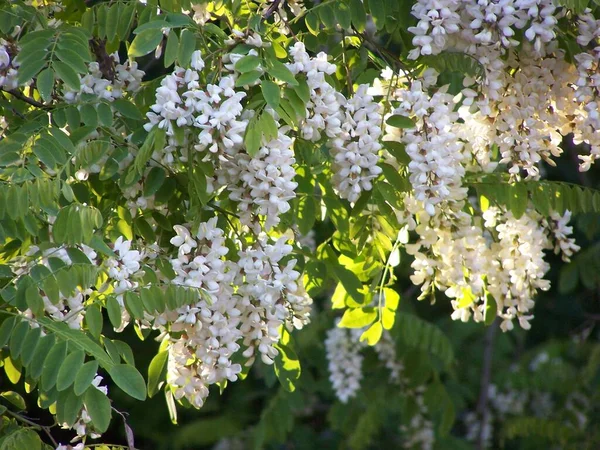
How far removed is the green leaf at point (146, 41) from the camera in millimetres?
1788

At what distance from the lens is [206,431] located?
5.54 m

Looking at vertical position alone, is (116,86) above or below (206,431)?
above

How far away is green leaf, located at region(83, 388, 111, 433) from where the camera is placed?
62.4 inches

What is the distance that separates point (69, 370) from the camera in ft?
5.15

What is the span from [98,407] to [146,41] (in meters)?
0.76

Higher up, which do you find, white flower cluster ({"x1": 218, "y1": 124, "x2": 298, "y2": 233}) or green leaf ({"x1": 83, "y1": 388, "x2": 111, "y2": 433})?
white flower cluster ({"x1": 218, "y1": 124, "x2": 298, "y2": 233})

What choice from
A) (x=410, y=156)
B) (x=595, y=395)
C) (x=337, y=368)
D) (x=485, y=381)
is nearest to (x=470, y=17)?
(x=410, y=156)

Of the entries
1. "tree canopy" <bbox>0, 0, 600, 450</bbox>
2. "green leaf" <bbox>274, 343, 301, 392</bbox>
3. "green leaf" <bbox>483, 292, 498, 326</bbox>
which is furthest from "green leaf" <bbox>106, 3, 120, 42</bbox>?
"green leaf" <bbox>483, 292, 498, 326</bbox>

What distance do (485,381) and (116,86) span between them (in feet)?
9.87

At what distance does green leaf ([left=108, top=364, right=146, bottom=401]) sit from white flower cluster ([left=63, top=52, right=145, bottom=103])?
0.67 metres

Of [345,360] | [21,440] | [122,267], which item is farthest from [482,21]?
[345,360]

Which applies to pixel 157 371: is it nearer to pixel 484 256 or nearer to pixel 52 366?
pixel 52 366

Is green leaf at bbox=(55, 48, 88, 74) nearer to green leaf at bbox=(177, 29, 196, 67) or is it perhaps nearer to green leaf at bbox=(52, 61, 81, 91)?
green leaf at bbox=(52, 61, 81, 91)

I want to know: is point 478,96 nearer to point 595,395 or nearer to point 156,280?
point 156,280
